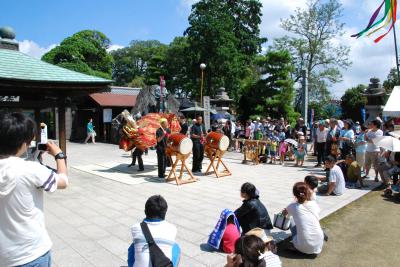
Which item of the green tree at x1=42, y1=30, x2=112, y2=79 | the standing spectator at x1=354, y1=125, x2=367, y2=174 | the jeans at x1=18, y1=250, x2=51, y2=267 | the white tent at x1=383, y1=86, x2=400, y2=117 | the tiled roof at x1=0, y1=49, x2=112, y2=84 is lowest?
the jeans at x1=18, y1=250, x2=51, y2=267

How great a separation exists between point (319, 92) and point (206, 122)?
1451 centimetres

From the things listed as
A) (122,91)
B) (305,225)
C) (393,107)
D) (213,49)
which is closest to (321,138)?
(393,107)

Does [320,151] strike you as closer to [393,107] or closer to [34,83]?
[393,107]

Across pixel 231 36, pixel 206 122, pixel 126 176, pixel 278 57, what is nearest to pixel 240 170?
pixel 126 176

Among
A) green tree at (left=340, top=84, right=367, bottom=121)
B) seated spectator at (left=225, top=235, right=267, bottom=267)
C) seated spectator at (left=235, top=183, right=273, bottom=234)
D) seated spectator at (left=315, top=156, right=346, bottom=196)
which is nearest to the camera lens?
seated spectator at (left=225, top=235, right=267, bottom=267)

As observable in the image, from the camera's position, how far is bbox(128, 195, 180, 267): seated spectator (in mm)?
2855

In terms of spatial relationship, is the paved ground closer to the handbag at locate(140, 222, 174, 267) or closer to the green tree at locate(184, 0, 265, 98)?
the handbag at locate(140, 222, 174, 267)

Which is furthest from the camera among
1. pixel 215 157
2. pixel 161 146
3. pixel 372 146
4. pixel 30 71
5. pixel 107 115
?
pixel 107 115

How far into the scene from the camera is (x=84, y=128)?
2233 centimetres

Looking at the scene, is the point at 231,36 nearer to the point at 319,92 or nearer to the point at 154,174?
the point at 319,92

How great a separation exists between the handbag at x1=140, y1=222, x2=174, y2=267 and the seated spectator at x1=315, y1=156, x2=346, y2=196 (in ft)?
16.7

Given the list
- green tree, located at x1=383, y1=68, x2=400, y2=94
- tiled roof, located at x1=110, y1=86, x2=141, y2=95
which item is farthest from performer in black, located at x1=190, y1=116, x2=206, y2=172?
green tree, located at x1=383, y1=68, x2=400, y2=94

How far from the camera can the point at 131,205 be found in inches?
250

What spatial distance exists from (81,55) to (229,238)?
1297 inches
